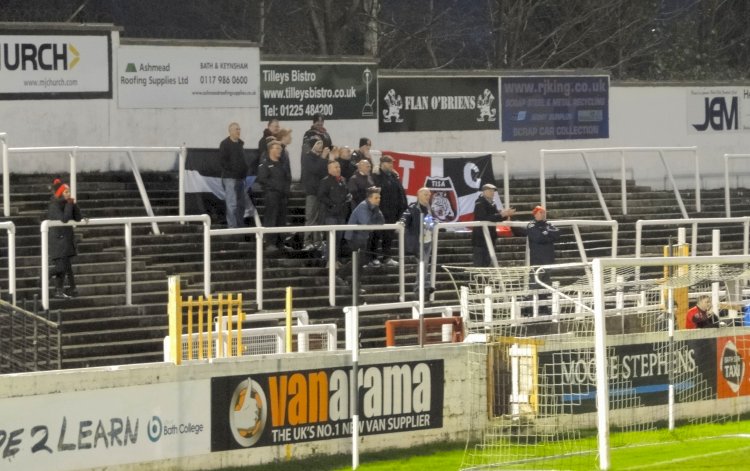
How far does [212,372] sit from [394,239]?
810 centimetres

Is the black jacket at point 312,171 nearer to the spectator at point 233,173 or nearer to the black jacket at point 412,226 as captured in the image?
the spectator at point 233,173

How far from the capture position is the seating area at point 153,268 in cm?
1936

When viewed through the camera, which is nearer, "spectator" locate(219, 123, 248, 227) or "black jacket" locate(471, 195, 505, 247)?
"spectator" locate(219, 123, 248, 227)

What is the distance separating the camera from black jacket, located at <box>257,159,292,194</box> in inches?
876

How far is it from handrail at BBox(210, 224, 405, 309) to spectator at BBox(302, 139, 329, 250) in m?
0.26

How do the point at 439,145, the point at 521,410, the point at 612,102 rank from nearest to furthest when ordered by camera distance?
the point at 521,410 → the point at 439,145 → the point at 612,102

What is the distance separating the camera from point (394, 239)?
24250mm

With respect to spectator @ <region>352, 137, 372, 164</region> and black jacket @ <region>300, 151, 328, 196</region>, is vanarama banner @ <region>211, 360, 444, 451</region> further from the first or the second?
spectator @ <region>352, 137, 372, 164</region>

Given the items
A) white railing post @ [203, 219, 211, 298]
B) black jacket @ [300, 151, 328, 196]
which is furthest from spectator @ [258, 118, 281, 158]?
white railing post @ [203, 219, 211, 298]

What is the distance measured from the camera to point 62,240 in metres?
19.2

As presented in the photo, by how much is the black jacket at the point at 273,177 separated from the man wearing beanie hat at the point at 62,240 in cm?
353

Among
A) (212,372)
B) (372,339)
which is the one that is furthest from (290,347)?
(372,339)

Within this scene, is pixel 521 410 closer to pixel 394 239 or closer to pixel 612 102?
pixel 394 239

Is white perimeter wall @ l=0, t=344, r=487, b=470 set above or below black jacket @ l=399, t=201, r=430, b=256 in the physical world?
below
